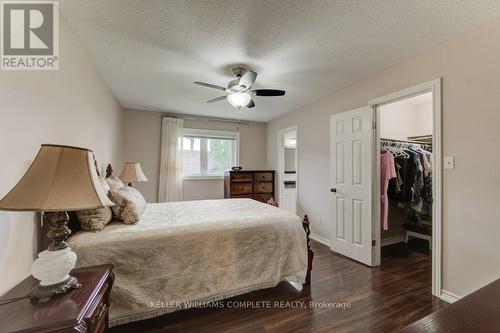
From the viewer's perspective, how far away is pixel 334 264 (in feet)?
9.20

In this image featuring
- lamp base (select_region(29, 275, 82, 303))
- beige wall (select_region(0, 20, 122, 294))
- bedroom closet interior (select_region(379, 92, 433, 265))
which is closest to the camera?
lamp base (select_region(29, 275, 82, 303))

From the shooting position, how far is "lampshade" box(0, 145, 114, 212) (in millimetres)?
877

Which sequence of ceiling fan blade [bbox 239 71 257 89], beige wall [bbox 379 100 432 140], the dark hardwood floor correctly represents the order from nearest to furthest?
the dark hardwood floor < ceiling fan blade [bbox 239 71 257 89] < beige wall [bbox 379 100 432 140]

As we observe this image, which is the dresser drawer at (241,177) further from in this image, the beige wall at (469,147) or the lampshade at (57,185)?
the lampshade at (57,185)

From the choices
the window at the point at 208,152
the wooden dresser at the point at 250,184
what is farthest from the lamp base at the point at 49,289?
the window at the point at 208,152

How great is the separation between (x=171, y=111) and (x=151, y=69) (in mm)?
1885

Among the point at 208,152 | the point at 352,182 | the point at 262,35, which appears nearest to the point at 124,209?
the point at 262,35

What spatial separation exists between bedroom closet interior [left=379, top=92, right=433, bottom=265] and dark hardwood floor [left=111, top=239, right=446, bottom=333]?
57 cm

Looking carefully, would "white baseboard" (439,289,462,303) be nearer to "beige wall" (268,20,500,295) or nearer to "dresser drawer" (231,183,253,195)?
"beige wall" (268,20,500,295)

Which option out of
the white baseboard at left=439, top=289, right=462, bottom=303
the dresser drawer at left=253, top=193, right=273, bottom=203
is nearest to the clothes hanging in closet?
the white baseboard at left=439, top=289, right=462, bottom=303

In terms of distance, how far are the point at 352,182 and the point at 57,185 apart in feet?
9.98

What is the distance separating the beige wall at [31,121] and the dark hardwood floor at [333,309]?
0.99 m

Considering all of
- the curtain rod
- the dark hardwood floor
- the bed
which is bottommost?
the dark hardwood floor

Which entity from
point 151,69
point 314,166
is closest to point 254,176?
point 314,166
